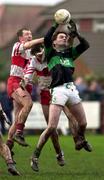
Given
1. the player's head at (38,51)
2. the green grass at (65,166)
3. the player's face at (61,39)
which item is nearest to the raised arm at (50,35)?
the player's face at (61,39)

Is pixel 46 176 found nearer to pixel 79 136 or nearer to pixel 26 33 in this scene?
pixel 79 136

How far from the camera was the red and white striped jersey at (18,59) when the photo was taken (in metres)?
17.2

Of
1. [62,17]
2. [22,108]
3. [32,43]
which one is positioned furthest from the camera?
[22,108]

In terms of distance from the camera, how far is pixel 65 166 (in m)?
17.5

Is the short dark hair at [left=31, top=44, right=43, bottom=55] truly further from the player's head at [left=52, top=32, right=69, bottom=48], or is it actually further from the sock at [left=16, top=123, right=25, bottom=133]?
the sock at [left=16, top=123, right=25, bottom=133]

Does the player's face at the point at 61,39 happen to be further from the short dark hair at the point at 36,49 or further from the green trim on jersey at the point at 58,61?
the short dark hair at the point at 36,49

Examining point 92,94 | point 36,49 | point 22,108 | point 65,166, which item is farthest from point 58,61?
point 92,94

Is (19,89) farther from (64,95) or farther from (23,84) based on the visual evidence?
(64,95)

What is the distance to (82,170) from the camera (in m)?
16.8

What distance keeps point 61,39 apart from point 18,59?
176 centimetres

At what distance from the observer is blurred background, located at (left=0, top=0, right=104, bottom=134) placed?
32.7 m

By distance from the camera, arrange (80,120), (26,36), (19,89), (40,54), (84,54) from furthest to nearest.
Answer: (84,54) < (19,89) < (26,36) < (40,54) < (80,120)

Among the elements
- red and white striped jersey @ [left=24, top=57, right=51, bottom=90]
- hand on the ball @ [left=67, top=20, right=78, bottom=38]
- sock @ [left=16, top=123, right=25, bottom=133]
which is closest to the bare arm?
hand on the ball @ [left=67, top=20, right=78, bottom=38]

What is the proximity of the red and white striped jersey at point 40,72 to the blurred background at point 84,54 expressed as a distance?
18.6ft
